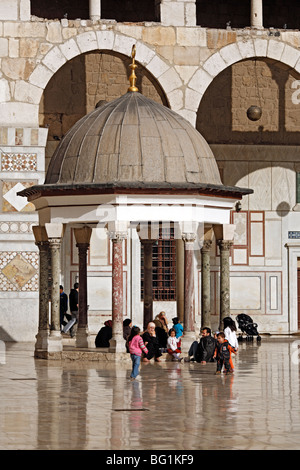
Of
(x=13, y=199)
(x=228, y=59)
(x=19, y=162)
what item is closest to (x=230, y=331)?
(x=13, y=199)

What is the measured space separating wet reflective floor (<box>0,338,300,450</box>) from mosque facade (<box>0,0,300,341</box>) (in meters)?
4.77

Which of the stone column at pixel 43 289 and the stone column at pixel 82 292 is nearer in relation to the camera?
the stone column at pixel 43 289

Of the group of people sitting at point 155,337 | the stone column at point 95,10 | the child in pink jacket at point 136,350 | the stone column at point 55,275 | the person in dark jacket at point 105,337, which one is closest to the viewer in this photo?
the child in pink jacket at point 136,350

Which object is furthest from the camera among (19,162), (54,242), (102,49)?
(102,49)

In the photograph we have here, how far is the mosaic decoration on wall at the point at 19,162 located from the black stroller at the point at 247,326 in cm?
620

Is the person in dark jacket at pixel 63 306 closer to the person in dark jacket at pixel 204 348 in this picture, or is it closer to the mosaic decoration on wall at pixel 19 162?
the mosaic decoration on wall at pixel 19 162

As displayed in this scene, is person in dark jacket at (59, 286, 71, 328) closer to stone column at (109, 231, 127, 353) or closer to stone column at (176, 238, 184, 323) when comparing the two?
stone column at (176, 238, 184, 323)

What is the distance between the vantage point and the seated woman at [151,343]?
21266 millimetres

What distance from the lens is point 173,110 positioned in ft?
87.8

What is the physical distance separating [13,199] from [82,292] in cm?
389

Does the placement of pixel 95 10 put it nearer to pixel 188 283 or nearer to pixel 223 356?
pixel 188 283

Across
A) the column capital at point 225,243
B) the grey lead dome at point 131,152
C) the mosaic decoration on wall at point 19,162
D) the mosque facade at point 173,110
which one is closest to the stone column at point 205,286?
the mosque facade at point 173,110

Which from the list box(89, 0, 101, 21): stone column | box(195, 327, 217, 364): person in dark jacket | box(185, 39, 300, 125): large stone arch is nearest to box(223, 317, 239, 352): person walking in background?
box(195, 327, 217, 364): person in dark jacket

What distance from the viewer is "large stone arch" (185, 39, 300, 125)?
2752 centimetres
